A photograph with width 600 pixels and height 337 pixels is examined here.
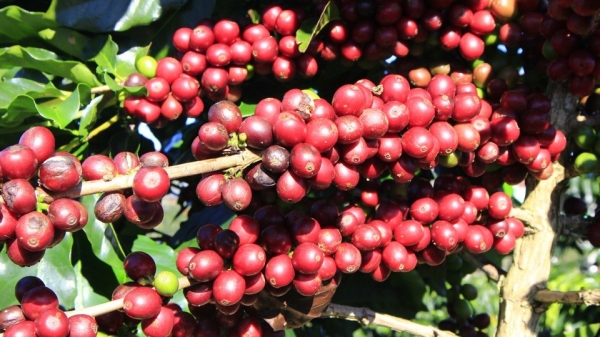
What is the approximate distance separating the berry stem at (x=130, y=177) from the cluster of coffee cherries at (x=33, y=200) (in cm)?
1

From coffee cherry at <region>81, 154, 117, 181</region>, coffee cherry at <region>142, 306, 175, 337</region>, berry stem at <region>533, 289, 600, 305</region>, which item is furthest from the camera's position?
berry stem at <region>533, 289, 600, 305</region>

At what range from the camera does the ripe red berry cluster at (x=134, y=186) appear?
44.2 inches

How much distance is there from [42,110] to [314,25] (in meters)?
0.82

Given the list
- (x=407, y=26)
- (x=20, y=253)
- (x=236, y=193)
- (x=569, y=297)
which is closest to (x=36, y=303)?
(x=20, y=253)

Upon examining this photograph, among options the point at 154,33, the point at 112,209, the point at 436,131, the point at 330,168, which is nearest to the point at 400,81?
the point at 436,131

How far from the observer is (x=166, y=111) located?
1.90 metres

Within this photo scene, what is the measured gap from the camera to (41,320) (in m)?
1.21

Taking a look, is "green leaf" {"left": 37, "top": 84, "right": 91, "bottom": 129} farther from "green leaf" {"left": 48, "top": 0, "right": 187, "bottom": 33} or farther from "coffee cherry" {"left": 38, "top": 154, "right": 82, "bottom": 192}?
"coffee cherry" {"left": 38, "top": 154, "right": 82, "bottom": 192}

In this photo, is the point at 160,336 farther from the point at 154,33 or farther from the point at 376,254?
the point at 154,33

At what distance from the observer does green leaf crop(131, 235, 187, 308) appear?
6.38 feet

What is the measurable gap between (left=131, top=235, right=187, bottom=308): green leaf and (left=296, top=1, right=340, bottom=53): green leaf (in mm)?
821

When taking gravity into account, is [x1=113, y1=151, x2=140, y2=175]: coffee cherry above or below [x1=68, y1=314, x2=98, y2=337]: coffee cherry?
above

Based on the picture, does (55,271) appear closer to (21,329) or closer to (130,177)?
(21,329)

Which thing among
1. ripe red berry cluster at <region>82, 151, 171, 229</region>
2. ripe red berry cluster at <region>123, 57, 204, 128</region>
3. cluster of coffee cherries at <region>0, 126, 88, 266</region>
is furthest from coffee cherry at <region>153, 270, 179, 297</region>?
ripe red berry cluster at <region>123, 57, 204, 128</region>
